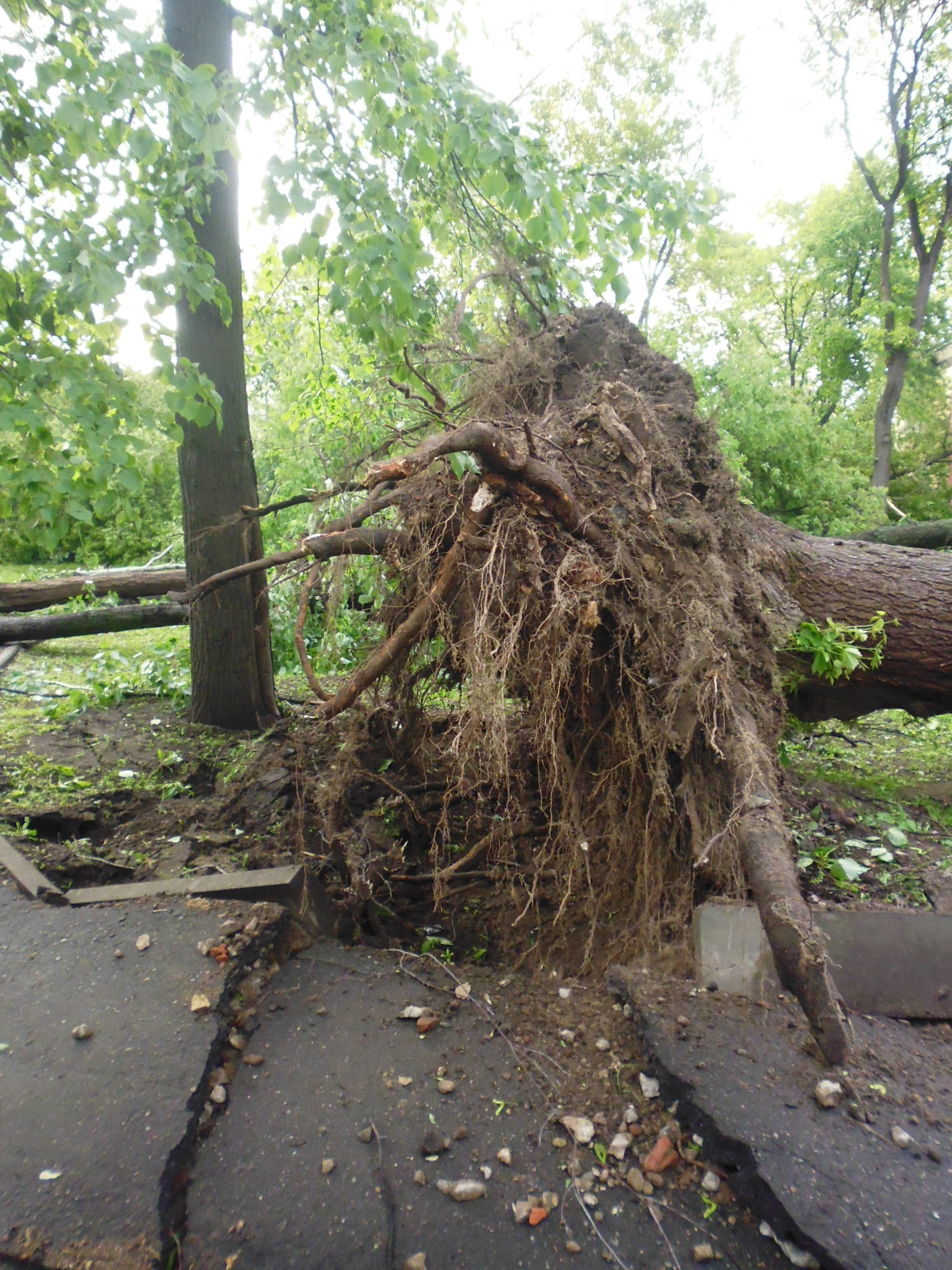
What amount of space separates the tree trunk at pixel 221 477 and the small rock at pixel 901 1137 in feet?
13.1

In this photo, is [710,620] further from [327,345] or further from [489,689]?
[327,345]

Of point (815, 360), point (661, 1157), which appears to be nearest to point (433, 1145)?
point (661, 1157)

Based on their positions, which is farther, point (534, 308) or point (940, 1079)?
point (534, 308)

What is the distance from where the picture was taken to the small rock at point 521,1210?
6.73 feet

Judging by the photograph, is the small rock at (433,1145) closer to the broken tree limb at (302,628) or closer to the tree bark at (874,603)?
the broken tree limb at (302,628)

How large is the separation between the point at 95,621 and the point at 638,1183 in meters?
6.71

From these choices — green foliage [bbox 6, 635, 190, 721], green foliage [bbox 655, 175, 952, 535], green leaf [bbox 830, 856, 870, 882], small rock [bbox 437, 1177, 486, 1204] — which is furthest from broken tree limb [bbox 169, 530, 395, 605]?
green foliage [bbox 655, 175, 952, 535]

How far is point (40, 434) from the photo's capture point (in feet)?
10.6

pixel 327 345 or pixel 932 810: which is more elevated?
pixel 327 345

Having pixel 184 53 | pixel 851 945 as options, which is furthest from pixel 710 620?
pixel 184 53

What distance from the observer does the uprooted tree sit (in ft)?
9.28

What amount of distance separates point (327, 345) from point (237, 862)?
5112 millimetres

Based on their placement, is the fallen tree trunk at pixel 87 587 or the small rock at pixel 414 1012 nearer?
the small rock at pixel 414 1012

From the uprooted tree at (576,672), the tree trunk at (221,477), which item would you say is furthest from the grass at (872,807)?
the tree trunk at (221,477)
